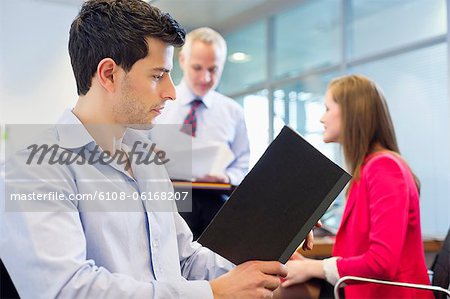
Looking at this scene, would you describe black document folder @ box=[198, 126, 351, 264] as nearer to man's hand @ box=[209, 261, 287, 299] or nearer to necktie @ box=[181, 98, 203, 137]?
A: man's hand @ box=[209, 261, 287, 299]

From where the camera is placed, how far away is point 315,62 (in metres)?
6.25

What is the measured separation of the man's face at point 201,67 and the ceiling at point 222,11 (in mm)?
3548

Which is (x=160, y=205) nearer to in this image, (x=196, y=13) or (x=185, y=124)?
(x=185, y=124)

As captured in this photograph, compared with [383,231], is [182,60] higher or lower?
higher

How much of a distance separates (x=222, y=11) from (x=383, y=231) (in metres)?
5.36

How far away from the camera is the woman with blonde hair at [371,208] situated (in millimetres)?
1960

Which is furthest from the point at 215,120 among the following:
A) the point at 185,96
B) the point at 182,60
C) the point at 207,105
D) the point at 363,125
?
the point at 363,125

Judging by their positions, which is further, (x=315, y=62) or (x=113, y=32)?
(x=315, y=62)

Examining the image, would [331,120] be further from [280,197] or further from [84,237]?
[84,237]

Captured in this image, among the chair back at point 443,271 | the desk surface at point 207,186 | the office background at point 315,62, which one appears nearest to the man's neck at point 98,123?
the desk surface at point 207,186

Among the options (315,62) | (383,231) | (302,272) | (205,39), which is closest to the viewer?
(383,231)

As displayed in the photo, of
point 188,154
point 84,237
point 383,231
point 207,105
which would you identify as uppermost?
point 207,105

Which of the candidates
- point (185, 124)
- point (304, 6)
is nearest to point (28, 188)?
point (185, 124)

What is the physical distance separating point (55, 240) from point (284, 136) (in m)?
0.48
